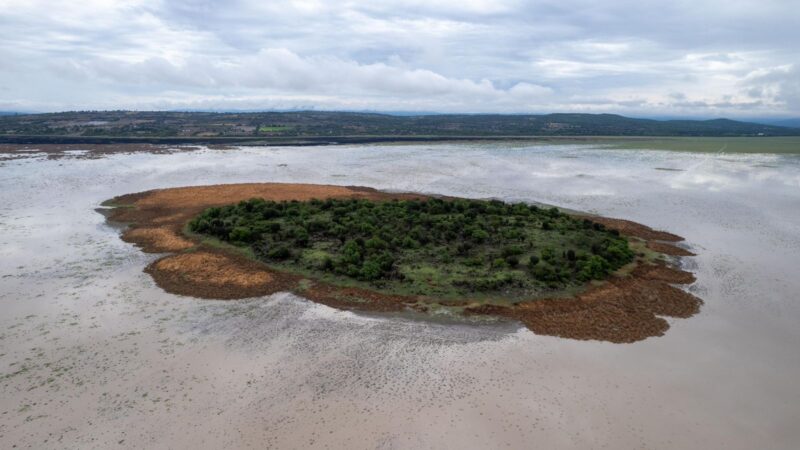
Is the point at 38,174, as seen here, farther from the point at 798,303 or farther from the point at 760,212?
the point at 760,212

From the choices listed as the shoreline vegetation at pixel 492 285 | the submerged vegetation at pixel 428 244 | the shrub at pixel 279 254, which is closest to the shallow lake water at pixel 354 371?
the shoreline vegetation at pixel 492 285

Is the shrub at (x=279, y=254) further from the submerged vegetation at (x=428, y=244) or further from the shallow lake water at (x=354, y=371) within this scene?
the shallow lake water at (x=354, y=371)

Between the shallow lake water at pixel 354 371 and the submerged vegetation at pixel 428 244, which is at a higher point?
the submerged vegetation at pixel 428 244

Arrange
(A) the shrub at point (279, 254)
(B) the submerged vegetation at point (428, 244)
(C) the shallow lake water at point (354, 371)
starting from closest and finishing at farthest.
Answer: (C) the shallow lake water at point (354, 371)
(B) the submerged vegetation at point (428, 244)
(A) the shrub at point (279, 254)

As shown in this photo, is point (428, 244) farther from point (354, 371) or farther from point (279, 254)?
point (354, 371)

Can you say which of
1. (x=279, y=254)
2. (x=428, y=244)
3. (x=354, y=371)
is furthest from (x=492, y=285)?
(x=279, y=254)

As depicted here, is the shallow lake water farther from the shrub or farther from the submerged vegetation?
the shrub

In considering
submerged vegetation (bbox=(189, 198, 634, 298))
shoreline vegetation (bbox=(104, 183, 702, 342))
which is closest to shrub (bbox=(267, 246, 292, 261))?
submerged vegetation (bbox=(189, 198, 634, 298))

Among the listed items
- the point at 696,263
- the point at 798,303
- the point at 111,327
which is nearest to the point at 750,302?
the point at 798,303
